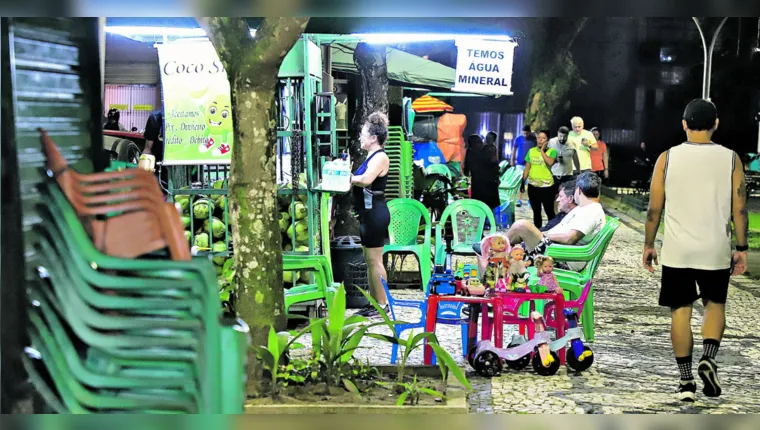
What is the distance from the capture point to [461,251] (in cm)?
869

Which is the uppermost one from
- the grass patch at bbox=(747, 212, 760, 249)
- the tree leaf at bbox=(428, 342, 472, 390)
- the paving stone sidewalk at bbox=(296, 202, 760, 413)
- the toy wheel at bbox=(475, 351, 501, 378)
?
the tree leaf at bbox=(428, 342, 472, 390)

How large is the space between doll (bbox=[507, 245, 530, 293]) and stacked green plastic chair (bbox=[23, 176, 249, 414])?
9.55ft

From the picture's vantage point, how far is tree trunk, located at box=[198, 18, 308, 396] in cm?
508

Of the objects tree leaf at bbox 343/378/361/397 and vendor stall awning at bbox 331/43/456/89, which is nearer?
tree leaf at bbox 343/378/361/397

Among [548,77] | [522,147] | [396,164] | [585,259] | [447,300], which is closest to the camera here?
[447,300]

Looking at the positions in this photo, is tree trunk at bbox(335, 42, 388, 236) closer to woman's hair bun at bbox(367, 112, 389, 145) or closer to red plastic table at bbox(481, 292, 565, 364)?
woman's hair bun at bbox(367, 112, 389, 145)

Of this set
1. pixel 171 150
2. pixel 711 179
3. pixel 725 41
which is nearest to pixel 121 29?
pixel 171 150

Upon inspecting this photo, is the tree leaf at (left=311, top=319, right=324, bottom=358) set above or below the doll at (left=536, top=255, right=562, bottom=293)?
below

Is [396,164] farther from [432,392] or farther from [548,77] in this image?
[548,77]

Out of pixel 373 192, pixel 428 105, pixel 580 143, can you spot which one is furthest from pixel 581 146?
pixel 428 105

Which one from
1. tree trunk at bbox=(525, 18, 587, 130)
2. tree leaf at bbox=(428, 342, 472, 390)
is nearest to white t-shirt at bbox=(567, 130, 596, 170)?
tree leaf at bbox=(428, 342, 472, 390)

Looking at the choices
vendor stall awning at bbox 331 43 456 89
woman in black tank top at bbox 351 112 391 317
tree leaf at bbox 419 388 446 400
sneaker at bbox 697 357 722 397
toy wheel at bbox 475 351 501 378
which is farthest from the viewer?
vendor stall awning at bbox 331 43 456 89

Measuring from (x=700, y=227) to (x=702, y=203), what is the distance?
0.48 ft

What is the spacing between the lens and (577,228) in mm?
7395
